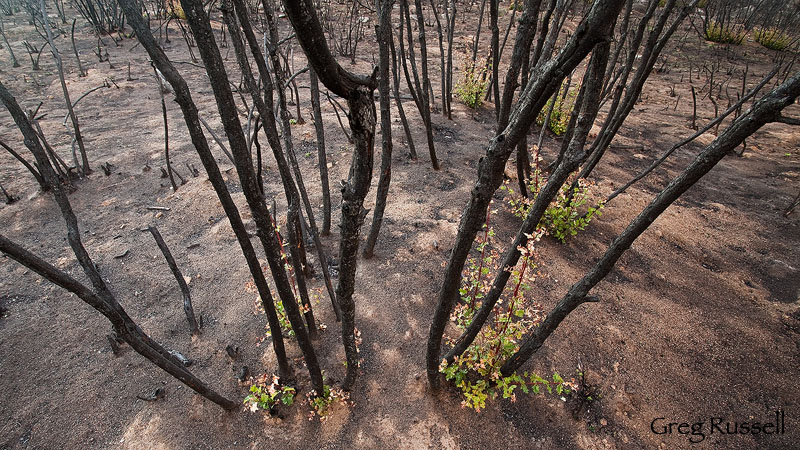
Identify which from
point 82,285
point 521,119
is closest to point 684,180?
point 521,119

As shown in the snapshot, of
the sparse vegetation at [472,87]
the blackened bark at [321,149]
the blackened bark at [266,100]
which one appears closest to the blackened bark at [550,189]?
the blackened bark at [321,149]

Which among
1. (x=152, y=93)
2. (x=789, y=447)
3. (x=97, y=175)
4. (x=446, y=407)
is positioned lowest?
(x=789, y=447)

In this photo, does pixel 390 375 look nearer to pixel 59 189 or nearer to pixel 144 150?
pixel 59 189

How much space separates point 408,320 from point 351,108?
2091 millimetres

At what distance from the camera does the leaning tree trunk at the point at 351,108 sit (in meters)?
0.93

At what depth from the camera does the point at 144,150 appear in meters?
5.50

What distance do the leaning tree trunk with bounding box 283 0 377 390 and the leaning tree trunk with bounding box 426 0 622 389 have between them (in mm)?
487

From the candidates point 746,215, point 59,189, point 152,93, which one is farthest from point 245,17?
point 152,93

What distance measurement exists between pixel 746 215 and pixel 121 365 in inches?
244

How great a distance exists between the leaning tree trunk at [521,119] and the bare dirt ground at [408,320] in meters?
0.96

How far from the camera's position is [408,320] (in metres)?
2.87

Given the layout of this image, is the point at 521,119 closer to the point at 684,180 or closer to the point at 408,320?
Answer: the point at 684,180

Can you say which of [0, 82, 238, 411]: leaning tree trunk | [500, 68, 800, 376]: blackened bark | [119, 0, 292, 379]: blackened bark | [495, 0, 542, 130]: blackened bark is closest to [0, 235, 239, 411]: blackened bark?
[0, 82, 238, 411]: leaning tree trunk

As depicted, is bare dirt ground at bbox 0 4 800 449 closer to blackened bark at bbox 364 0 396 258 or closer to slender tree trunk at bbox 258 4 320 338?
slender tree trunk at bbox 258 4 320 338
